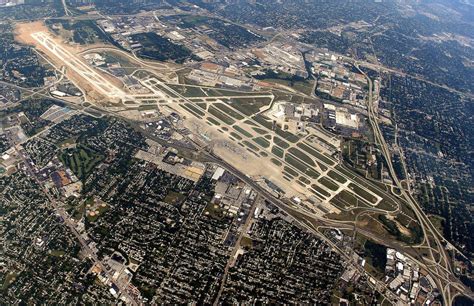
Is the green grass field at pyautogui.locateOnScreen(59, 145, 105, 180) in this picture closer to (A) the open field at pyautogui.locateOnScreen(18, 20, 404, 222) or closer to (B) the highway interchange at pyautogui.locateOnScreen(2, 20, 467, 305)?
(A) the open field at pyautogui.locateOnScreen(18, 20, 404, 222)

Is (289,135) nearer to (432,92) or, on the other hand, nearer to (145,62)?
(145,62)

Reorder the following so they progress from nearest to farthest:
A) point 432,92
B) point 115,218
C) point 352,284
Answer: point 352,284 → point 115,218 → point 432,92

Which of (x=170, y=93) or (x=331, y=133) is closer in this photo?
(x=331, y=133)

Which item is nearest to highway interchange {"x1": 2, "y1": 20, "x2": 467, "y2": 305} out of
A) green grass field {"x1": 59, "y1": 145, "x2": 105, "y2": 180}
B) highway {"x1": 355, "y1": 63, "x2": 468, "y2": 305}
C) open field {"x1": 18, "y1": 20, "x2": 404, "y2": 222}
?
highway {"x1": 355, "y1": 63, "x2": 468, "y2": 305}

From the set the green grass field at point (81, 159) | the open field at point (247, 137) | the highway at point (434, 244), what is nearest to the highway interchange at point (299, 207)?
the highway at point (434, 244)

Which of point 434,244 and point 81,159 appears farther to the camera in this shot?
point 81,159

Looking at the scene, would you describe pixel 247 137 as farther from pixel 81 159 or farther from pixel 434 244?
pixel 434 244

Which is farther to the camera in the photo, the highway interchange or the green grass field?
the green grass field

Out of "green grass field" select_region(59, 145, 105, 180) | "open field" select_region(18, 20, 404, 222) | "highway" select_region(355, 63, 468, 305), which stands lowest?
"green grass field" select_region(59, 145, 105, 180)

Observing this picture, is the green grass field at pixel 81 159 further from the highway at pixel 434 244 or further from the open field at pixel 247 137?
the highway at pixel 434 244

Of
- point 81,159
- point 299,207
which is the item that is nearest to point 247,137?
point 299,207

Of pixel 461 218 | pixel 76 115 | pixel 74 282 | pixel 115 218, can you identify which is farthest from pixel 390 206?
pixel 76 115
